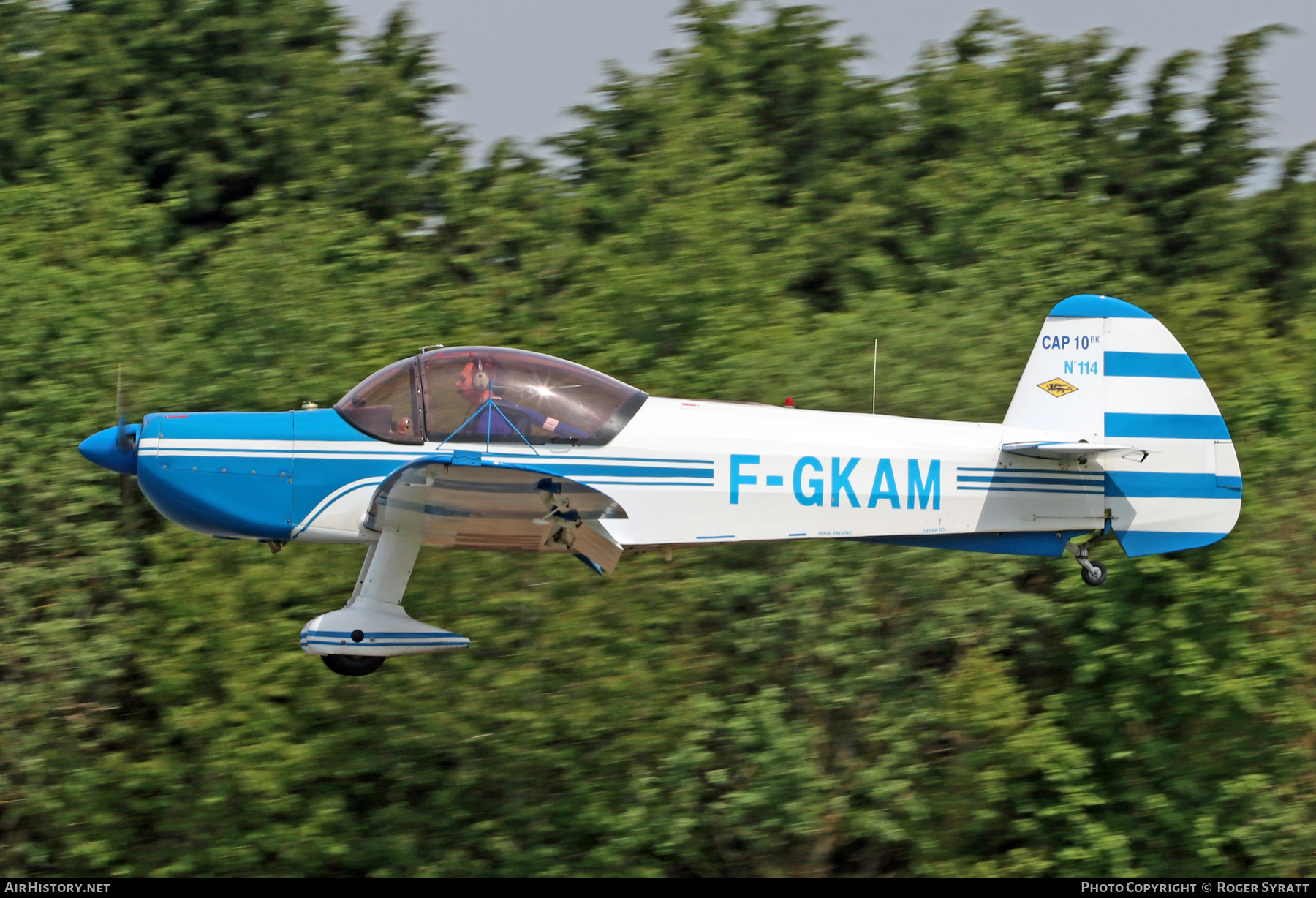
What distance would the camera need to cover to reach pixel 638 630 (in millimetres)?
10320

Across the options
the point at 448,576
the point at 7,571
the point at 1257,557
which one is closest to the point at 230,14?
the point at 7,571

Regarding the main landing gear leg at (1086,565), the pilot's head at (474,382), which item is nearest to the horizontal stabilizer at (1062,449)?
the main landing gear leg at (1086,565)

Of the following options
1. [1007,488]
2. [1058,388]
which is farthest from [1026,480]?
[1058,388]

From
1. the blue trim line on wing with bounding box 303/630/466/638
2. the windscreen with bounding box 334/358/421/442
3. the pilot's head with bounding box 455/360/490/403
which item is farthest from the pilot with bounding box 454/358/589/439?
the blue trim line on wing with bounding box 303/630/466/638

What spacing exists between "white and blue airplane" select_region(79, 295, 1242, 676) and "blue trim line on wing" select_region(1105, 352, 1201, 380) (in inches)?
0.5

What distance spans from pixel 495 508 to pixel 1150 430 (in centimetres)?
420

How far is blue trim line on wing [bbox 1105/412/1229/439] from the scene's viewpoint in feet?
27.9

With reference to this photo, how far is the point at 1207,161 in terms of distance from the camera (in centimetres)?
1675

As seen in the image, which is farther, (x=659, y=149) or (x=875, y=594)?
(x=659, y=149)

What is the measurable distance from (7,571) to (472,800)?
4.17m

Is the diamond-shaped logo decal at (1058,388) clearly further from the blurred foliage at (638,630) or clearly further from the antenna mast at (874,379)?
the blurred foliage at (638,630)

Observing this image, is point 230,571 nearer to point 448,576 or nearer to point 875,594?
point 448,576

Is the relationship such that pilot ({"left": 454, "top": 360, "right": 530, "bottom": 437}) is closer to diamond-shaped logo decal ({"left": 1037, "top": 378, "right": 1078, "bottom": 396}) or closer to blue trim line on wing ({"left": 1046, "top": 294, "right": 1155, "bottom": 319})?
diamond-shaped logo decal ({"left": 1037, "top": 378, "right": 1078, "bottom": 396})

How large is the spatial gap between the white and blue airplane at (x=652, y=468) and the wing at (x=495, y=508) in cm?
2
